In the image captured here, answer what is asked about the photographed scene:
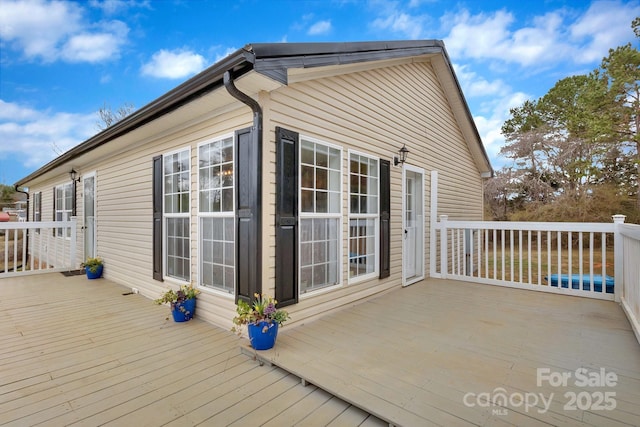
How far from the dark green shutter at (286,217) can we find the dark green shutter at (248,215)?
22 centimetres

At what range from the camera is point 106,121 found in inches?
623

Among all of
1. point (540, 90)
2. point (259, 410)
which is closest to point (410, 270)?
point (259, 410)

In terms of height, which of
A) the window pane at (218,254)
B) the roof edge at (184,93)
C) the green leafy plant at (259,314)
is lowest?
the green leafy plant at (259,314)

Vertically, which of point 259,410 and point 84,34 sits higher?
point 84,34

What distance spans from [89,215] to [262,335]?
6614 mm

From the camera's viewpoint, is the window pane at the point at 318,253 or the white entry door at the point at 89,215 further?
the white entry door at the point at 89,215

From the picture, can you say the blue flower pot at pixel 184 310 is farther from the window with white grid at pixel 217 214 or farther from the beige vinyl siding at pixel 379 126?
the beige vinyl siding at pixel 379 126

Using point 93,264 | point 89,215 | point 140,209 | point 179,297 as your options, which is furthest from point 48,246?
point 179,297

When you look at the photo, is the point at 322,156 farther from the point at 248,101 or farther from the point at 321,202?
the point at 248,101

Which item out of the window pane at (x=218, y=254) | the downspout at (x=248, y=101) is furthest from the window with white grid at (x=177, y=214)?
the downspout at (x=248, y=101)

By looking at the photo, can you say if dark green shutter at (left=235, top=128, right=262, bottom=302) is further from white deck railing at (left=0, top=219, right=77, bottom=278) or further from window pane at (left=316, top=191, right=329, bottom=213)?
white deck railing at (left=0, top=219, right=77, bottom=278)

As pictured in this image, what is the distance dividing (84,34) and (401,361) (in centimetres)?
1255

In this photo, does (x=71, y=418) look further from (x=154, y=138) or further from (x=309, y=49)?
(x=154, y=138)

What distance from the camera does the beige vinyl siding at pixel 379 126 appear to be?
3.38 metres
